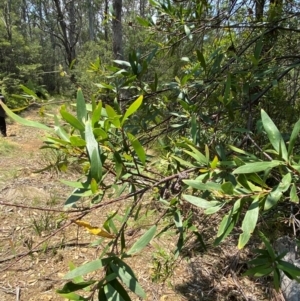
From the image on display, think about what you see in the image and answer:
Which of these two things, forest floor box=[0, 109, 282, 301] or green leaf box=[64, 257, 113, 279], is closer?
green leaf box=[64, 257, 113, 279]

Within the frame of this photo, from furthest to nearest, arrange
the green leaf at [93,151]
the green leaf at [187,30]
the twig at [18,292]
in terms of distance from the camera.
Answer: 1. the twig at [18,292]
2. the green leaf at [187,30]
3. the green leaf at [93,151]

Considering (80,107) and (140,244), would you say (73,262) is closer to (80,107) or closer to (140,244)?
(140,244)

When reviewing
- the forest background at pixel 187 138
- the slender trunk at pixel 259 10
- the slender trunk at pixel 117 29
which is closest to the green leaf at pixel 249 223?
the forest background at pixel 187 138

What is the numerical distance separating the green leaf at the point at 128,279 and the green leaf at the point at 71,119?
0.87ft

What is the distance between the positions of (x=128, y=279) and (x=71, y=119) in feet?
0.99

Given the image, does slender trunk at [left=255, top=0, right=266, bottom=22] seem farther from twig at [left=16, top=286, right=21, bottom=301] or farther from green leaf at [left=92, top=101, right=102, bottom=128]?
twig at [left=16, top=286, right=21, bottom=301]

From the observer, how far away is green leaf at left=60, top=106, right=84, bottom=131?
1.63 ft

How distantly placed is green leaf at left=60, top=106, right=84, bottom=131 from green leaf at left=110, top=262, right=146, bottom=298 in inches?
10.4

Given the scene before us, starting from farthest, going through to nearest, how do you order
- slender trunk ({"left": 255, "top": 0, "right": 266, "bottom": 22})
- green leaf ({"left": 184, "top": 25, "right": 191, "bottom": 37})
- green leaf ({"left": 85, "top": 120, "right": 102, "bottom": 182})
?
1. slender trunk ({"left": 255, "top": 0, "right": 266, "bottom": 22})
2. green leaf ({"left": 184, "top": 25, "right": 191, "bottom": 37})
3. green leaf ({"left": 85, "top": 120, "right": 102, "bottom": 182})

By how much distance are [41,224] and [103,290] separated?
77.2 inches

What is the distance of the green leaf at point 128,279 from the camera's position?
531 mm

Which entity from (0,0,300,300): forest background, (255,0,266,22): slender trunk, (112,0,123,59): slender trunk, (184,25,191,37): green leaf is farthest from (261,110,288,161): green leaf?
(112,0,123,59): slender trunk

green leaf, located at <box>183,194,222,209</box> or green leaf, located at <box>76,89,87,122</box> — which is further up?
green leaf, located at <box>76,89,87,122</box>

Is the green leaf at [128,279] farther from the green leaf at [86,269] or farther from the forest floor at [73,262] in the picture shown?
the forest floor at [73,262]
